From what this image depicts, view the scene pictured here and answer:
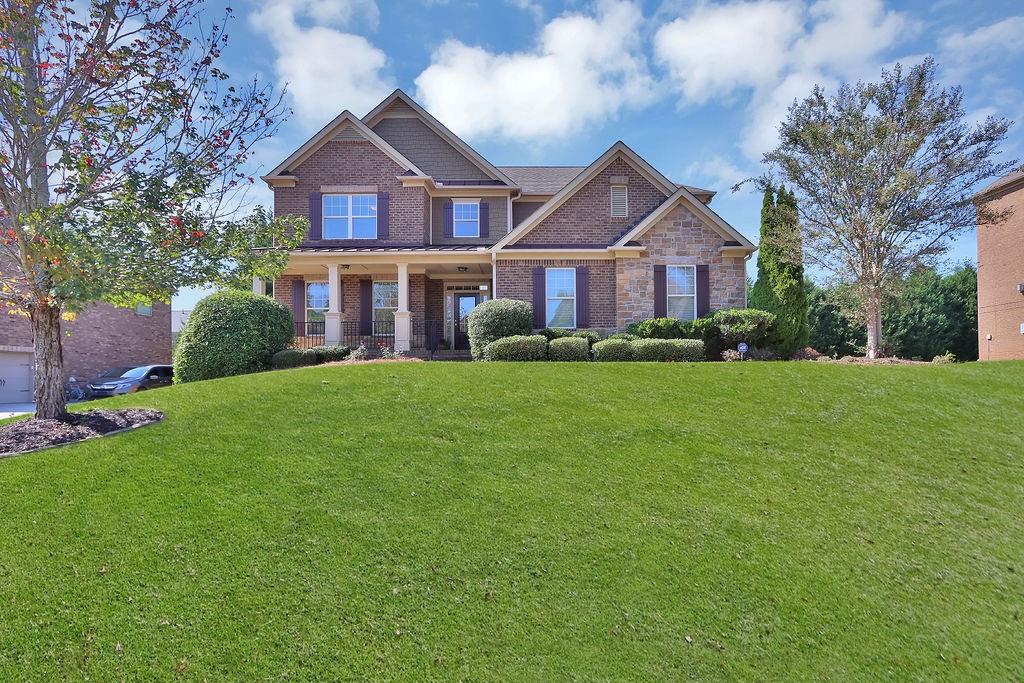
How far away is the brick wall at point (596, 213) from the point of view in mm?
17453

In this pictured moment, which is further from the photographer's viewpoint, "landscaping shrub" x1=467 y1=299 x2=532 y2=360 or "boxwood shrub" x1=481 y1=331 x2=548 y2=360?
"landscaping shrub" x1=467 y1=299 x2=532 y2=360

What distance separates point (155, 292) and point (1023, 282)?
28141 millimetres

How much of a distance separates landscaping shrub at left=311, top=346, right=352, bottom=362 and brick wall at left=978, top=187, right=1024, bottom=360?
947 inches

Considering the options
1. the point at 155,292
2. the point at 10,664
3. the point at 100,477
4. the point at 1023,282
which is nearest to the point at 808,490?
the point at 10,664

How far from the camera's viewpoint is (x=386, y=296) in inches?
765

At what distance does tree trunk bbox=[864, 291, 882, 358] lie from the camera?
13648mm

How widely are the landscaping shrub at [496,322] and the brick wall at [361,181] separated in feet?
16.0

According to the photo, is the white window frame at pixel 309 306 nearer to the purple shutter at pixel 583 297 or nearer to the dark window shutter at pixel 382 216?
the dark window shutter at pixel 382 216

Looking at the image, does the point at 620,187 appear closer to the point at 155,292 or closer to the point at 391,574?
the point at 155,292

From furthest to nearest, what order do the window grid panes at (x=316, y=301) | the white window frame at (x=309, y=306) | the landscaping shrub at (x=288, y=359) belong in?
the window grid panes at (x=316, y=301) → the white window frame at (x=309, y=306) → the landscaping shrub at (x=288, y=359)

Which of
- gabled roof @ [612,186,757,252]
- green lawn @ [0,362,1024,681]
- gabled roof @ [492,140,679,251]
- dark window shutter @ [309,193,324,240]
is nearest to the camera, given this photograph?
green lawn @ [0,362,1024,681]

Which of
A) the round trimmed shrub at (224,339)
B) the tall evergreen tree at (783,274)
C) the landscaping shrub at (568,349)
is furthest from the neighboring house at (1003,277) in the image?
the round trimmed shrub at (224,339)

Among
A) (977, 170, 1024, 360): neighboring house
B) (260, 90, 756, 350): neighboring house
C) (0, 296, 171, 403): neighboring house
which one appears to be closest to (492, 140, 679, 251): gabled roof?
(260, 90, 756, 350): neighboring house

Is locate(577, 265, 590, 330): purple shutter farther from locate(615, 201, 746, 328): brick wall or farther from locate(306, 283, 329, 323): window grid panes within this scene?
locate(306, 283, 329, 323): window grid panes
